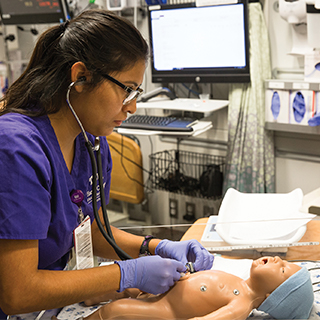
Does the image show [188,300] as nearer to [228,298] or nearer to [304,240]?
[228,298]

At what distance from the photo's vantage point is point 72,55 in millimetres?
1026

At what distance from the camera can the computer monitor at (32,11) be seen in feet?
10.5

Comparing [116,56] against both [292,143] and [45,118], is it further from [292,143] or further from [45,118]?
[292,143]

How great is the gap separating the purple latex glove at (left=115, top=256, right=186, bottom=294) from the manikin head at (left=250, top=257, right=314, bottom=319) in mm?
223

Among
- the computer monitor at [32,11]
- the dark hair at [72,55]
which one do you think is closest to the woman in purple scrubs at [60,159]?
the dark hair at [72,55]

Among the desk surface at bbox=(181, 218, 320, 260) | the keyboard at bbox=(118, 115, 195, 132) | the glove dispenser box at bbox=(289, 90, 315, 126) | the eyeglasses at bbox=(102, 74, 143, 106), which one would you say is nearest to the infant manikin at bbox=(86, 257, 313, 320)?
the desk surface at bbox=(181, 218, 320, 260)

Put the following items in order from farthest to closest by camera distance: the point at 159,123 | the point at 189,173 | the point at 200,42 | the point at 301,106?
the point at 189,173 < the point at 200,42 < the point at 159,123 < the point at 301,106

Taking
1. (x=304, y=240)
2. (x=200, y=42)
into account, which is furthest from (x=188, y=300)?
(x=200, y=42)

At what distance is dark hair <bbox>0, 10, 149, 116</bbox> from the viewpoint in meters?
1.01

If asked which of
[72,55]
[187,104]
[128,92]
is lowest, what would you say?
[187,104]

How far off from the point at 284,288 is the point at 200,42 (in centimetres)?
198

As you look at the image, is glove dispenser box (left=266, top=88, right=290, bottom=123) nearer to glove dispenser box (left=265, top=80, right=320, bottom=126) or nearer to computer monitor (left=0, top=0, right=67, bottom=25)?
glove dispenser box (left=265, top=80, right=320, bottom=126)

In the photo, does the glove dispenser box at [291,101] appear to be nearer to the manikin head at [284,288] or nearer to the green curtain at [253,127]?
the green curtain at [253,127]

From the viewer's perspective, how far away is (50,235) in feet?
3.43
